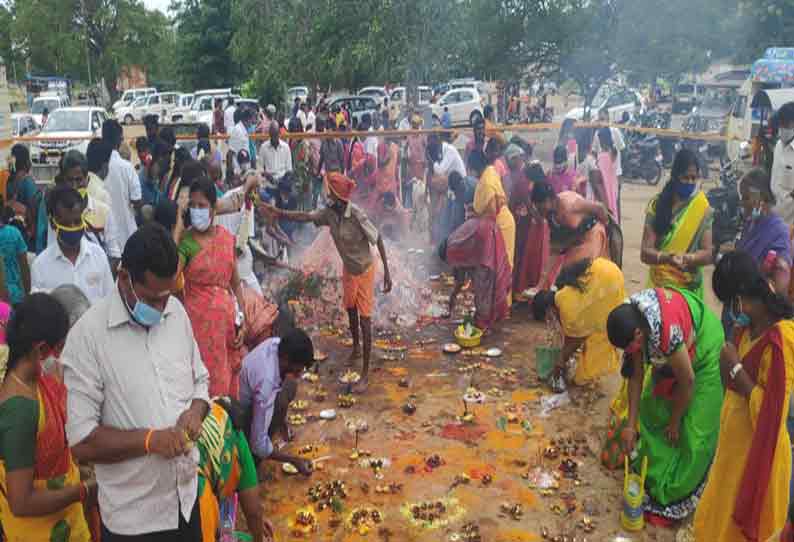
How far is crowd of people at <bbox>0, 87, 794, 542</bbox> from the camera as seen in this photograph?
93.9 inches

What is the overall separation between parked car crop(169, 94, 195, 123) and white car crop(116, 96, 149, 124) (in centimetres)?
306

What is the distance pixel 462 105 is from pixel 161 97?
681 inches

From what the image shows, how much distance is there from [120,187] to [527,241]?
14.1ft

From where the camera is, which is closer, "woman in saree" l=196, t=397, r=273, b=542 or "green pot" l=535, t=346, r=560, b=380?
"woman in saree" l=196, t=397, r=273, b=542

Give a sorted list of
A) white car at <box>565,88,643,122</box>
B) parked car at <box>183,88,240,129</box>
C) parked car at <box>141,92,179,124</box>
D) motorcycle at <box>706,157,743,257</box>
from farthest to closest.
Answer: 1. parked car at <box>141,92,179,124</box>
2. parked car at <box>183,88,240,129</box>
3. white car at <box>565,88,643,122</box>
4. motorcycle at <box>706,157,743,257</box>

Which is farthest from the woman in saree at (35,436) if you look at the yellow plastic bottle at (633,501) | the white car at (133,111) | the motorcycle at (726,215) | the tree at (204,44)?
the white car at (133,111)

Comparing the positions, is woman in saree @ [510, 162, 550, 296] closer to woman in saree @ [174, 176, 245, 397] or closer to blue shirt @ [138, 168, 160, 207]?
blue shirt @ [138, 168, 160, 207]

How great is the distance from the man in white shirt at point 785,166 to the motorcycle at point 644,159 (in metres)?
11.1

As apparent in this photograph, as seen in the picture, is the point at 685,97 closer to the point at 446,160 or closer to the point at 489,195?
the point at 446,160

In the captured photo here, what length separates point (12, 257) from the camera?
4.77 m

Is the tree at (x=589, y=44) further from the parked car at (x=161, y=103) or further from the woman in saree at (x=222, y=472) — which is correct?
the parked car at (x=161, y=103)

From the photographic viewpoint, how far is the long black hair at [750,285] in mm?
3191

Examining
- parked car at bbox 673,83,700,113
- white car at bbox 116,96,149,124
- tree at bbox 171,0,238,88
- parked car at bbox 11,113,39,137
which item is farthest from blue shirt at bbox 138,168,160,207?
white car at bbox 116,96,149,124

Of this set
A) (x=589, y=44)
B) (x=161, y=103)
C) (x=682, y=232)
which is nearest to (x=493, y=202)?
(x=682, y=232)
